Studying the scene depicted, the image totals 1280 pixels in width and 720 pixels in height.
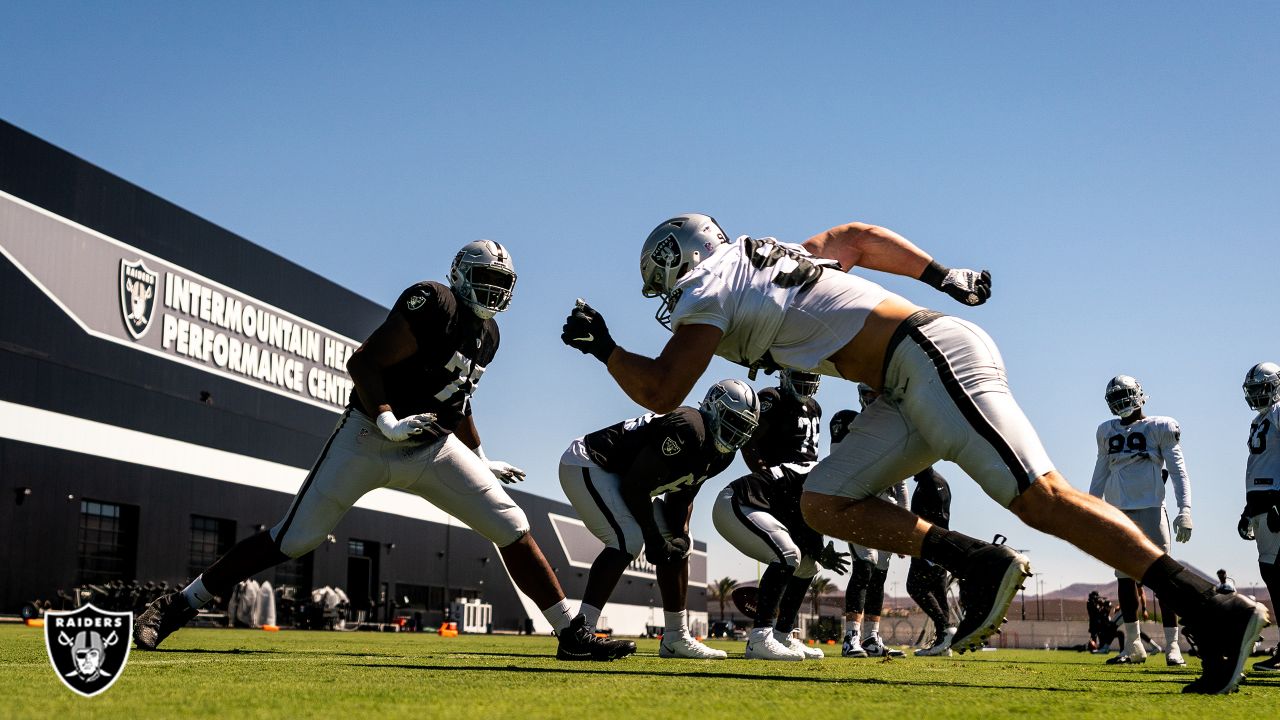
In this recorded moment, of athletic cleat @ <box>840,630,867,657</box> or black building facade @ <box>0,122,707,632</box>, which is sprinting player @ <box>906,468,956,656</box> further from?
black building facade @ <box>0,122,707,632</box>

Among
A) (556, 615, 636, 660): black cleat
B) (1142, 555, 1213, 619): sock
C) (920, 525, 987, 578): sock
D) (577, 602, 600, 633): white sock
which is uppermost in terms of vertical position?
(920, 525, 987, 578): sock

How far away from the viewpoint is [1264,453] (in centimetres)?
973

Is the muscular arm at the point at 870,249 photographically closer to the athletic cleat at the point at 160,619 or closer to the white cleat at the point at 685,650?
the white cleat at the point at 685,650

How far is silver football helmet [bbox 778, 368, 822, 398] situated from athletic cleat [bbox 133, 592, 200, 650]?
211 inches

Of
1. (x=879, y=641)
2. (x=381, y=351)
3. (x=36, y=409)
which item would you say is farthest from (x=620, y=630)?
(x=381, y=351)

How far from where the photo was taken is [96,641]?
3.10 m

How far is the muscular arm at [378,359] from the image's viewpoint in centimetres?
666

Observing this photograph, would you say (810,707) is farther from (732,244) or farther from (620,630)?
(620,630)

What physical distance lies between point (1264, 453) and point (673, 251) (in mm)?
6880

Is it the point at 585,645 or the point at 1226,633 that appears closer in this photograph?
the point at 1226,633

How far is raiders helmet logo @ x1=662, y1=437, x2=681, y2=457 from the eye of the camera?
28.2 feet

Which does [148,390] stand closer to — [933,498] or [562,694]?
[933,498]

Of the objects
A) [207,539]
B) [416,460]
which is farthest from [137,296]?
[416,460]

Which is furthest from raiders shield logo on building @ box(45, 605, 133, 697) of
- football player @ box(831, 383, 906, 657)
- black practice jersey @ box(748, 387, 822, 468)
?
football player @ box(831, 383, 906, 657)
